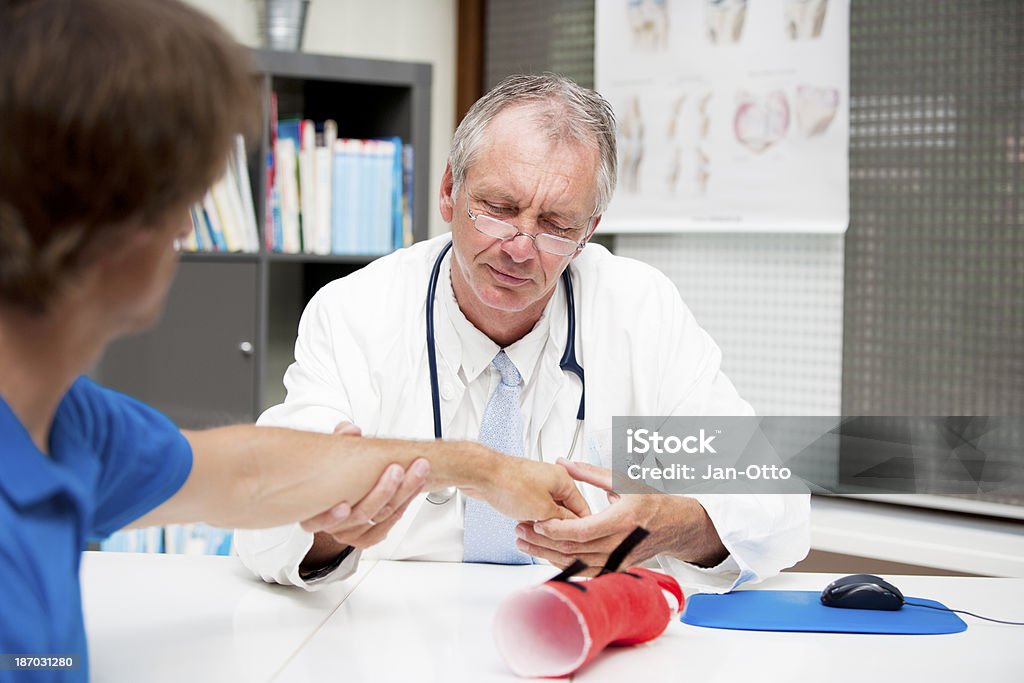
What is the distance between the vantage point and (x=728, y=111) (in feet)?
8.84

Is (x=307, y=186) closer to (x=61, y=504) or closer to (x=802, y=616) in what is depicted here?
(x=802, y=616)

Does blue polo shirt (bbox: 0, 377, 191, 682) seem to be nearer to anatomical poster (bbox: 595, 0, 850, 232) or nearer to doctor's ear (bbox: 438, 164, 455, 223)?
doctor's ear (bbox: 438, 164, 455, 223)

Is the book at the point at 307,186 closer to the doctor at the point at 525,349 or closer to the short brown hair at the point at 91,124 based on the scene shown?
the doctor at the point at 525,349

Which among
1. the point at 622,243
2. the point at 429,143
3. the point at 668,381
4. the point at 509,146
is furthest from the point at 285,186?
the point at 668,381

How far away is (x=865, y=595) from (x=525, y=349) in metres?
0.75

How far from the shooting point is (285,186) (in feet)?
9.02

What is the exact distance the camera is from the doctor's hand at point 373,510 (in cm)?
132

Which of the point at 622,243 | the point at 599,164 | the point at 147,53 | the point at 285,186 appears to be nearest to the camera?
the point at 147,53

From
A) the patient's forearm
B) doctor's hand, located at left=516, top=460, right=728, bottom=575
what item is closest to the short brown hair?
the patient's forearm

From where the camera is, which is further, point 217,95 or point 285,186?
point 285,186

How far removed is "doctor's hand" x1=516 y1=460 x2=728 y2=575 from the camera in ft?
4.81

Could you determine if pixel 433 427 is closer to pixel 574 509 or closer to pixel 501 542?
pixel 501 542

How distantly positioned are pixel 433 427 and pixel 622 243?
4.32 feet

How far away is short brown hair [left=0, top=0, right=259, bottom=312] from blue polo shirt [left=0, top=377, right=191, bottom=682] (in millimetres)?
154
